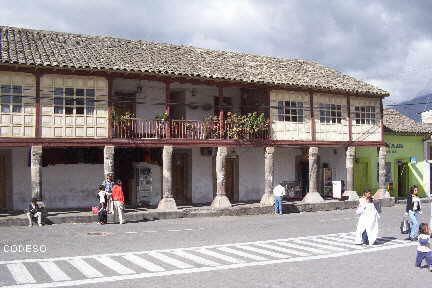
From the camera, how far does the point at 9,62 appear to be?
19.2m

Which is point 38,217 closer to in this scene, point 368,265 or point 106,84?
point 106,84

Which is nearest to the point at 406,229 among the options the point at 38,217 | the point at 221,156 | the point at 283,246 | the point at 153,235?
the point at 283,246

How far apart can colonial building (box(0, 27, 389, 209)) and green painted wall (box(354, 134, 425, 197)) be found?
5.73ft

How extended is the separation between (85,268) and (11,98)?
1118 cm

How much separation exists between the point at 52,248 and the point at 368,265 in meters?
7.84

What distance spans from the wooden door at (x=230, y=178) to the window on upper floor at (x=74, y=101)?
9.09 meters

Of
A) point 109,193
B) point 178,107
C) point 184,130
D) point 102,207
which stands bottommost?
point 102,207

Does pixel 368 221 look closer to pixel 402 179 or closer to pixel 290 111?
pixel 290 111

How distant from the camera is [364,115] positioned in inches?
1144

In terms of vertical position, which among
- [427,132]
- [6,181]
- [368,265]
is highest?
[427,132]

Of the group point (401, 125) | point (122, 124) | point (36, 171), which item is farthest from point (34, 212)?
point (401, 125)

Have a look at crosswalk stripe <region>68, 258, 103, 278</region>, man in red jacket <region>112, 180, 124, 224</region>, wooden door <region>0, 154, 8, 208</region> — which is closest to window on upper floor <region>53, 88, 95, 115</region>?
man in red jacket <region>112, 180, 124, 224</region>

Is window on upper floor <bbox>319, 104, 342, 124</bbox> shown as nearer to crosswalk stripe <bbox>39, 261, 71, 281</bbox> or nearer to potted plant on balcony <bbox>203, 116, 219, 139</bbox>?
potted plant on balcony <bbox>203, 116, 219, 139</bbox>

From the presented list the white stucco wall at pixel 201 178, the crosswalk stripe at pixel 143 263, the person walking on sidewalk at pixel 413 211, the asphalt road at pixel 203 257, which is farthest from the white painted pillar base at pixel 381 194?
the crosswalk stripe at pixel 143 263
